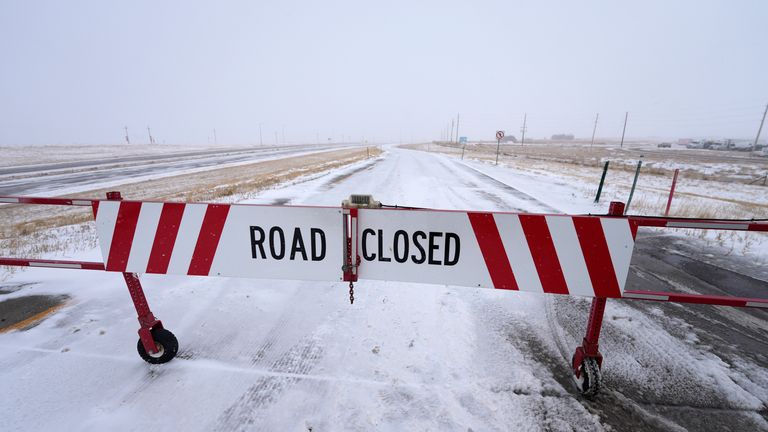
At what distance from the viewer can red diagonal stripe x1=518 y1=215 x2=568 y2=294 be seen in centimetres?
225

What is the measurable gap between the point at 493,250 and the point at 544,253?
14.0 inches

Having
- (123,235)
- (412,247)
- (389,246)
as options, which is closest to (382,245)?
(389,246)

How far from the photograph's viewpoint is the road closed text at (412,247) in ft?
7.75

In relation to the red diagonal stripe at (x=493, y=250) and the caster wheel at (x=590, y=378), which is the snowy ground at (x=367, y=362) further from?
the red diagonal stripe at (x=493, y=250)

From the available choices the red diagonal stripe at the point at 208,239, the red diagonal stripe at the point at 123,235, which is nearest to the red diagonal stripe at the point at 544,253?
the red diagonal stripe at the point at 208,239

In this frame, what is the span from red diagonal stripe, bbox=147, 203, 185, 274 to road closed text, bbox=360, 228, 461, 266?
58.0 inches

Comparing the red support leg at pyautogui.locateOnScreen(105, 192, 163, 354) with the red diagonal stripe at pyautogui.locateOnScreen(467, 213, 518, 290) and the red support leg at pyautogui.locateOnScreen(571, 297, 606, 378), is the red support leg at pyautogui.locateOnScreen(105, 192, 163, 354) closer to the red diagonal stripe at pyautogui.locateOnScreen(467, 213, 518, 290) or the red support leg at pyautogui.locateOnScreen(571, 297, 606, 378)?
the red diagonal stripe at pyautogui.locateOnScreen(467, 213, 518, 290)

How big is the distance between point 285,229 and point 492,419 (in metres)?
2.02

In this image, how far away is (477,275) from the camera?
7.83ft

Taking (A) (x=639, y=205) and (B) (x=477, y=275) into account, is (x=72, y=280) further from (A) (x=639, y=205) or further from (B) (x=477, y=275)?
(A) (x=639, y=205)

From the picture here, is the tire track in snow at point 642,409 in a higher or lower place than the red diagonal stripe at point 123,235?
lower

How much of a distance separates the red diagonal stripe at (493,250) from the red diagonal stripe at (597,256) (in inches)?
20.5

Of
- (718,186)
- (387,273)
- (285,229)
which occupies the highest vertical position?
(285,229)

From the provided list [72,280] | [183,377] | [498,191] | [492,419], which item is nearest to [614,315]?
[492,419]
